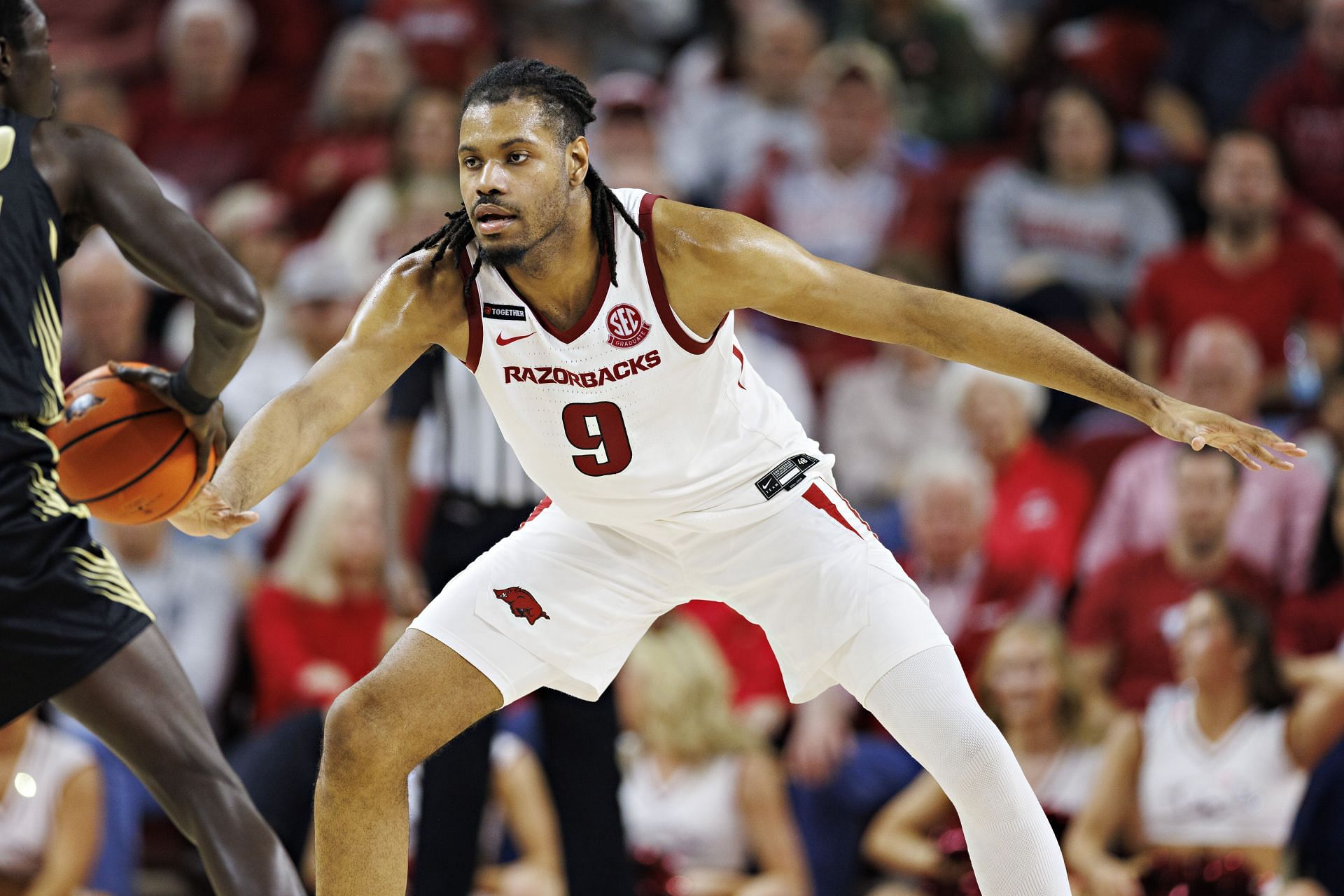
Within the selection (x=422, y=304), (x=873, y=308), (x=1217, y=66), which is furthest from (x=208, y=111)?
(x=873, y=308)

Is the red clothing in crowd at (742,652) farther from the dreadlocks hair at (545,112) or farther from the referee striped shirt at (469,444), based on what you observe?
the dreadlocks hair at (545,112)

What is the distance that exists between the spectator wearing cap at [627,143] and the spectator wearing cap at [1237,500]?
8.12 ft

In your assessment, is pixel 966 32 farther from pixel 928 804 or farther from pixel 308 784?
pixel 308 784

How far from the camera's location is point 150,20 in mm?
11461

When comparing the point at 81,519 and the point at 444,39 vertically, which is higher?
the point at 444,39

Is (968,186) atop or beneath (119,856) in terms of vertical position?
atop

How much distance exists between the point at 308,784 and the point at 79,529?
3.07m

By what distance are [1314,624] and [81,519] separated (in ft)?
15.9

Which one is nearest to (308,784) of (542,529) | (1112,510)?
(542,529)

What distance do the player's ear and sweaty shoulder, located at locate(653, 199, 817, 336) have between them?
209 millimetres

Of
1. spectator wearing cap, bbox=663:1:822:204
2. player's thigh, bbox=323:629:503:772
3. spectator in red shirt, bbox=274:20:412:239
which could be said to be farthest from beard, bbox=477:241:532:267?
spectator in red shirt, bbox=274:20:412:239

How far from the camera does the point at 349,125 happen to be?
10.2 m

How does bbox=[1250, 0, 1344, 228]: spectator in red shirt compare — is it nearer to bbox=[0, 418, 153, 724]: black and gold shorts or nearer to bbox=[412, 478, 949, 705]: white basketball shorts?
bbox=[412, 478, 949, 705]: white basketball shorts

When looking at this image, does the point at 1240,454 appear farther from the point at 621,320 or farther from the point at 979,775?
the point at 621,320
